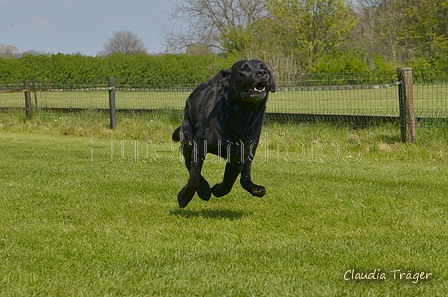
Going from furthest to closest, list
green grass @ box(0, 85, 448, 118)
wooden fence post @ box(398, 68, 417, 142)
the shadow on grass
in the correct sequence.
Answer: green grass @ box(0, 85, 448, 118) < wooden fence post @ box(398, 68, 417, 142) < the shadow on grass

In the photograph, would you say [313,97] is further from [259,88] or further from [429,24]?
[429,24]

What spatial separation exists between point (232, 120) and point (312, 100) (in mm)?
10428

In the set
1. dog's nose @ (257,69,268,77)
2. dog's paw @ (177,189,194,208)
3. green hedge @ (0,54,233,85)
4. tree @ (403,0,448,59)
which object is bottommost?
dog's paw @ (177,189,194,208)

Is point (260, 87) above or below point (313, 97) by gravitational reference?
above

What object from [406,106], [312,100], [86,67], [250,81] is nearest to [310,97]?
[312,100]

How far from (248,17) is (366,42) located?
33.6 feet

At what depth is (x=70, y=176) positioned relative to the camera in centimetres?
874

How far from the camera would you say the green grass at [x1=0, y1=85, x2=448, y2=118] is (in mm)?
13521

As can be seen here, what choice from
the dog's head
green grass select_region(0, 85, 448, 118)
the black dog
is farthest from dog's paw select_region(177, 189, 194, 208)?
green grass select_region(0, 85, 448, 118)

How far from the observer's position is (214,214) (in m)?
6.10

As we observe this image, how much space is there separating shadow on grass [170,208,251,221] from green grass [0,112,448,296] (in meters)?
0.01

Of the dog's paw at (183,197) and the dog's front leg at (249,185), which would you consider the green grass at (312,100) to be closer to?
the dog's front leg at (249,185)

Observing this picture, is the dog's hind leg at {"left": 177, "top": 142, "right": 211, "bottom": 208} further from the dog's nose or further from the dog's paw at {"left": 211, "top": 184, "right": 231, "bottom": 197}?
the dog's nose

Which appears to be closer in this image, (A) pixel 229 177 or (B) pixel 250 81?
(B) pixel 250 81
